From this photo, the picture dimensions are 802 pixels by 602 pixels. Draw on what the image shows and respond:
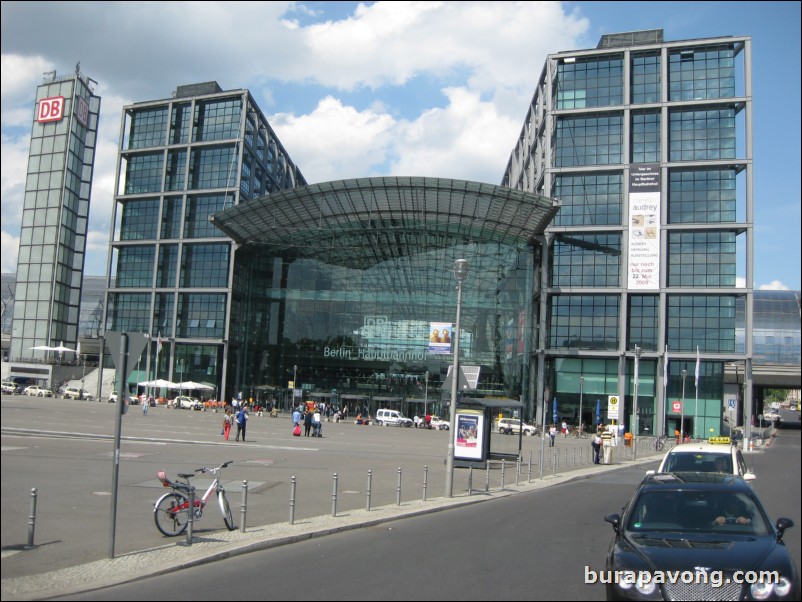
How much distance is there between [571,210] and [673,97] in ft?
49.0

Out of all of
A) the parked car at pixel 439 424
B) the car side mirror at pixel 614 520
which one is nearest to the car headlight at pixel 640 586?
the car side mirror at pixel 614 520

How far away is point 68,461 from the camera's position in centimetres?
1948

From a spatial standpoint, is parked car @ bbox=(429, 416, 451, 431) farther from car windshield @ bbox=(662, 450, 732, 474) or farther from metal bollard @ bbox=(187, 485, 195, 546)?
metal bollard @ bbox=(187, 485, 195, 546)

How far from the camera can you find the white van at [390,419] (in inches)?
2908

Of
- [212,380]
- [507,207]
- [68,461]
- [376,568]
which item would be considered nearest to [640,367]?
[507,207]

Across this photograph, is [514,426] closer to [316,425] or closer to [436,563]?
[316,425]

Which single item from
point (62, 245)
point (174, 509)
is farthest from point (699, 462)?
point (62, 245)

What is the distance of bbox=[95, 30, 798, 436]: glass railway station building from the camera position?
69750 mm

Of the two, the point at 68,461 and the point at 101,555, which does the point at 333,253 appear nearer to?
the point at 68,461

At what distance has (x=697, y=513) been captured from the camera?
26.0ft

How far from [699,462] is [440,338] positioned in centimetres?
6206

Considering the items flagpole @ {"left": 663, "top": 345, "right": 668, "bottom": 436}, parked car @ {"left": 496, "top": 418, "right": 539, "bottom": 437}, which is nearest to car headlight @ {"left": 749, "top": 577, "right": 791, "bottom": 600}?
parked car @ {"left": 496, "top": 418, "right": 539, "bottom": 437}

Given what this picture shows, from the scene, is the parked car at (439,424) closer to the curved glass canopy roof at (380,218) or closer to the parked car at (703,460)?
the curved glass canopy roof at (380,218)

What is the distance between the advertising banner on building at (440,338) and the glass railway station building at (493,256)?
168 cm
